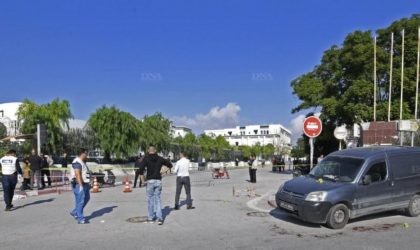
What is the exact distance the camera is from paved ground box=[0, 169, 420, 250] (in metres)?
8.19

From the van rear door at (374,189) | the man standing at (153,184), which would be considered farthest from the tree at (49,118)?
the van rear door at (374,189)

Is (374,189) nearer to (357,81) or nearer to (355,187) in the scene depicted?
(355,187)

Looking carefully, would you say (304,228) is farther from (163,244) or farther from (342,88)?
(342,88)

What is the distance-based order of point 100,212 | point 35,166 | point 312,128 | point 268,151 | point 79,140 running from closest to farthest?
point 100,212 → point 312,128 → point 35,166 → point 79,140 → point 268,151

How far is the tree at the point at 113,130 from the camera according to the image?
41.3 meters

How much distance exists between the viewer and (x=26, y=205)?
1450cm

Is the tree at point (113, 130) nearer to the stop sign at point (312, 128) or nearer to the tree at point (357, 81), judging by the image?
the tree at point (357, 81)

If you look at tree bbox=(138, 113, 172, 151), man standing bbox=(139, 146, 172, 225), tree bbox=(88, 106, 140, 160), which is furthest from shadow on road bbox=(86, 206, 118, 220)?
tree bbox=(138, 113, 172, 151)

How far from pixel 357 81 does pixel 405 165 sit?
24646 mm

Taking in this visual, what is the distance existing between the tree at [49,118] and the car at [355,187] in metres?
31.5

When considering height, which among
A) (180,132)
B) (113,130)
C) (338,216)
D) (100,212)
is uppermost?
(180,132)

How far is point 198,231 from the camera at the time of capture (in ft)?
31.1

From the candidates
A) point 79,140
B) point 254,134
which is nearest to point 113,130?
point 79,140

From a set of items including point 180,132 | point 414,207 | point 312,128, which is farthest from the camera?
point 180,132
